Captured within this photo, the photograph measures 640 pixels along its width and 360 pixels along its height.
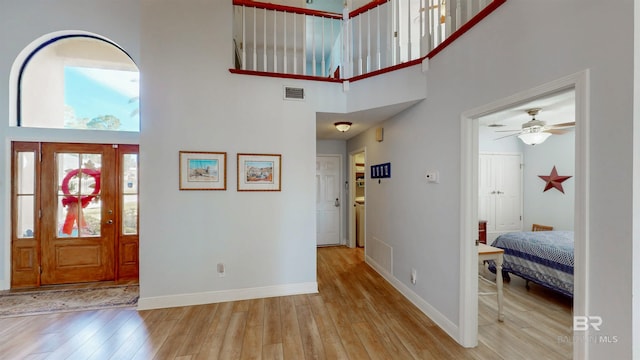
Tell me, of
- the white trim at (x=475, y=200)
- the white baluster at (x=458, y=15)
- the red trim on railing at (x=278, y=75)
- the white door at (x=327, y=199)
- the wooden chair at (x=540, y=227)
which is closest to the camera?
the white trim at (x=475, y=200)

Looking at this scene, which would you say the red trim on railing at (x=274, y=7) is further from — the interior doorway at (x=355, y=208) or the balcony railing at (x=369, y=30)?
the interior doorway at (x=355, y=208)

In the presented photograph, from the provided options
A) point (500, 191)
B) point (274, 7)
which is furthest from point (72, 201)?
point (500, 191)

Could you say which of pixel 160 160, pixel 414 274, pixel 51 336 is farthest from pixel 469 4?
pixel 51 336

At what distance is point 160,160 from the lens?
9.12 feet

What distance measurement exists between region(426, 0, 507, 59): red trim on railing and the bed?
103 inches

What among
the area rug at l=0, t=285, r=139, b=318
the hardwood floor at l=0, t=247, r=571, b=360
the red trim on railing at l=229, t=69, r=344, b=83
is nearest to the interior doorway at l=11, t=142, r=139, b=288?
the area rug at l=0, t=285, r=139, b=318

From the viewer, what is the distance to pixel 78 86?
3457mm

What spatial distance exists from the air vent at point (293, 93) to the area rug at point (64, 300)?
297 cm

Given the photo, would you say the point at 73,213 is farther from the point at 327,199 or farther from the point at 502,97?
the point at 502,97

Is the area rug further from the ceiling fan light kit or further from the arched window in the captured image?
the ceiling fan light kit

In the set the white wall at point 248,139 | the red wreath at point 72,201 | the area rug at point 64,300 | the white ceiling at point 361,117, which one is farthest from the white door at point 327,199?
the red wreath at point 72,201

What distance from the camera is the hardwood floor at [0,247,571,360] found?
2047 mm

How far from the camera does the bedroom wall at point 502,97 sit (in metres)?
1.14

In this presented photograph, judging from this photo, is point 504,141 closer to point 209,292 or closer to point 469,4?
point 469,4
